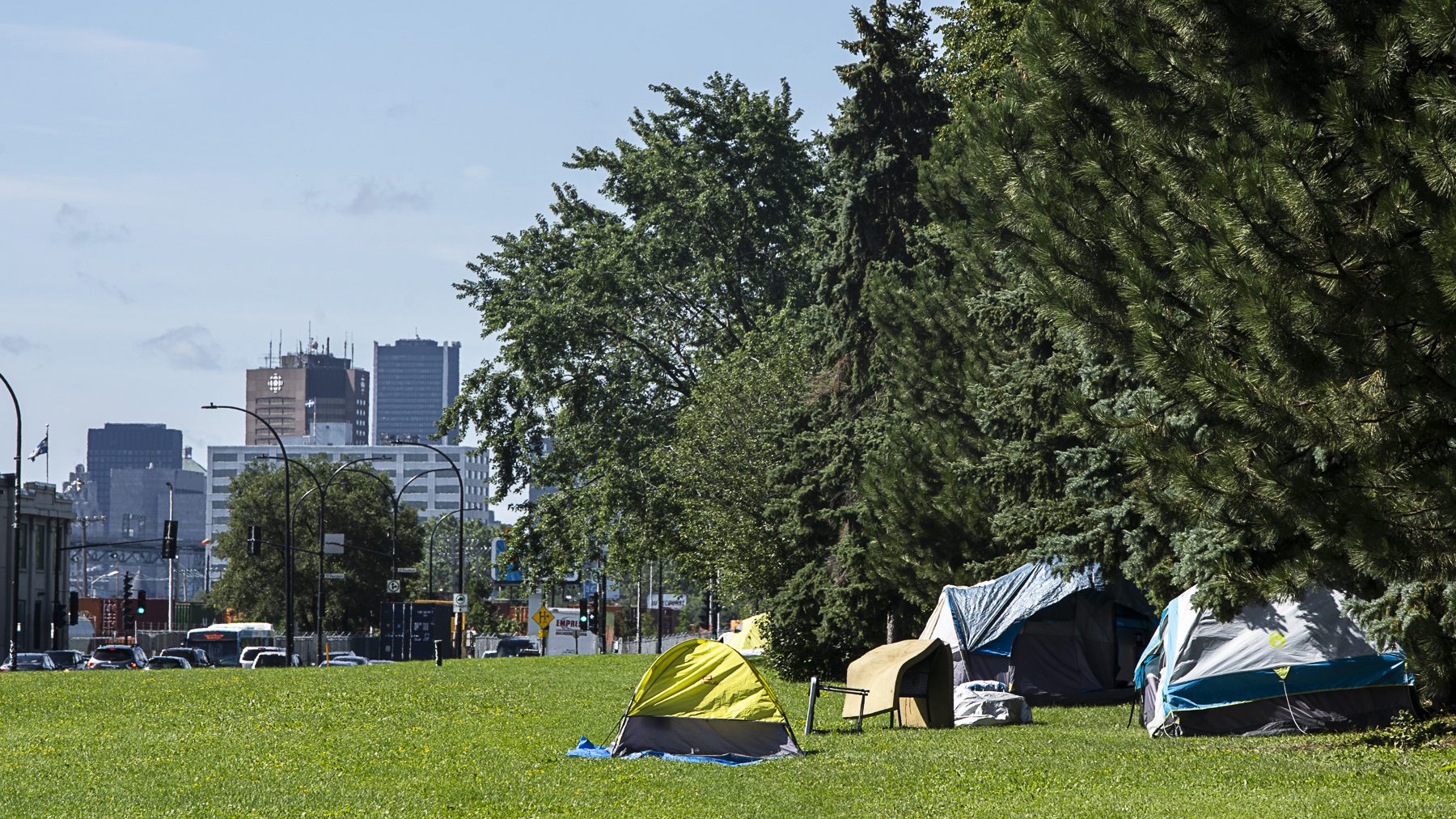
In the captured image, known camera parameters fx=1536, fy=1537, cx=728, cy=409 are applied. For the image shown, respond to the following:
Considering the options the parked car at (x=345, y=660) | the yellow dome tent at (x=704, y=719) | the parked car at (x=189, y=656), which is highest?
the yellow dome tent at (x=704, y=719)

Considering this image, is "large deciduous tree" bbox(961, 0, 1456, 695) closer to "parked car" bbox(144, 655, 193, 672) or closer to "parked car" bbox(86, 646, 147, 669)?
"parked car" bbox(144, 655, 193, 672)

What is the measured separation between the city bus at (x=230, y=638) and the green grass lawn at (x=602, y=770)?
50.9 metres

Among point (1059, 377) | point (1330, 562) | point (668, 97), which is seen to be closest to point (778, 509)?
point (1059, 377)

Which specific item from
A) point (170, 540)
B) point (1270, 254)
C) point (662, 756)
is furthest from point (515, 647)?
point (1270, 254)

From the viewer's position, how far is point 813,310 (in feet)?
120

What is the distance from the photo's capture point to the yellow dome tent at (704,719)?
60.2 feet

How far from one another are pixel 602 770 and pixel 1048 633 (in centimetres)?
1367

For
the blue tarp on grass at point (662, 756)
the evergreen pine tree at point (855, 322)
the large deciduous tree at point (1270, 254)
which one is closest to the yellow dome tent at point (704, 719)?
the blue tarp on grass at point (662, 756)

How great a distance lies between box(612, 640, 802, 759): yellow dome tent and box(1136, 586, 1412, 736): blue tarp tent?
Answer: 17.7 ft

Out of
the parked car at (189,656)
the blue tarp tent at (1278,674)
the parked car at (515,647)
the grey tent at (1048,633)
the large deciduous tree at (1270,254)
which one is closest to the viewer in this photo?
the large deciduous tree at (1270,254)

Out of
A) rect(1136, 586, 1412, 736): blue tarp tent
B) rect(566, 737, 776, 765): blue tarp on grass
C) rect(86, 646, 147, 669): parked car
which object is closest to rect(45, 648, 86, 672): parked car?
rect(86, 646, 147, 669): parked car

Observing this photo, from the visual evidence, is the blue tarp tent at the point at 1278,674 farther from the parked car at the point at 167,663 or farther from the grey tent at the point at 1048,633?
the parked car at the point at 167,663

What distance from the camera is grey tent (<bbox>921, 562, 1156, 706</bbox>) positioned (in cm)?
2677

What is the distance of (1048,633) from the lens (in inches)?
1104
